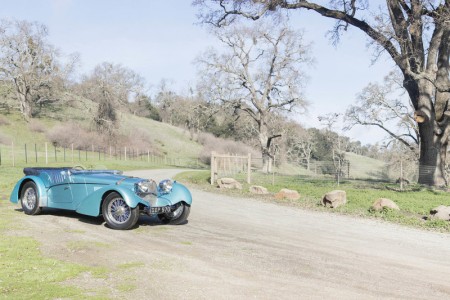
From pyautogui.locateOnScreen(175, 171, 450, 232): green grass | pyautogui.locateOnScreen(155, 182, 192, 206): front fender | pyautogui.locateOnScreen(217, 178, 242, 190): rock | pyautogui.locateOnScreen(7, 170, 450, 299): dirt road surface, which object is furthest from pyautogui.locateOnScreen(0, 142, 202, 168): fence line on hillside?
pyautogui.locateOnScreen(7, 170, 450, 299): dirt road surface

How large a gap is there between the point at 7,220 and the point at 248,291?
6.17m

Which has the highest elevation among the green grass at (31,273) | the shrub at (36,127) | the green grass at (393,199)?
the shrub at (36,127)

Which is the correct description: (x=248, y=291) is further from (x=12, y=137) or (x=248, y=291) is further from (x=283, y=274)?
(x=12, y=137)

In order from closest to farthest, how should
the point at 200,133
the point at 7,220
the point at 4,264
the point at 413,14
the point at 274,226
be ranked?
the point at 4,264 < the point at 7,220 < the point at 274,226 < the point at 413,14 < the point at 200,133

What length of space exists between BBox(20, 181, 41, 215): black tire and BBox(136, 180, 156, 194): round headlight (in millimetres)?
2631

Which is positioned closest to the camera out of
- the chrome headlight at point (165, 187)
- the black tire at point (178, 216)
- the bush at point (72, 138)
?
the chrome headlight at point (165, 187)

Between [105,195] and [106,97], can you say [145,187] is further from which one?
[106,97]

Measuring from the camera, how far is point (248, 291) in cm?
489

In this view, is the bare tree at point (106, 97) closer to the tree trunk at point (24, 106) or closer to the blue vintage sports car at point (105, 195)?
the tree trunk at point (24, 106)

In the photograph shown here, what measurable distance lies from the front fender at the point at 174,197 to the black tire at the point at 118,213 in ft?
2.06

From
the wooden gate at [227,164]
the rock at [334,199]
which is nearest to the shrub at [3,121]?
the wooden gate at [227,164]

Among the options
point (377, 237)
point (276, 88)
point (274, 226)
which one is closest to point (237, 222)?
point (274, 226)

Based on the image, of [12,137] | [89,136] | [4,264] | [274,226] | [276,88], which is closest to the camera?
[4,264]

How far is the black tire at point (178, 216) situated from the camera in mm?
9320
